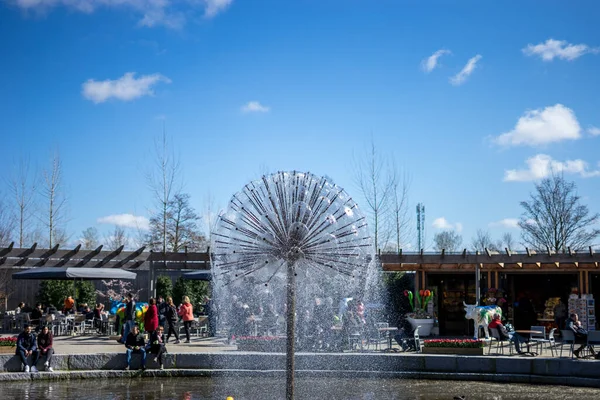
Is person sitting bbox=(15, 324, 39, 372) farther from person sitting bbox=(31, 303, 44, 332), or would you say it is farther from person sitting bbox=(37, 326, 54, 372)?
person sitting bbox=(31, 303, 44, 332)

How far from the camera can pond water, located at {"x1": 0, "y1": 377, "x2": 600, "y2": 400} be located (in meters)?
13.3

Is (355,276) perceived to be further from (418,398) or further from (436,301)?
(436,301)

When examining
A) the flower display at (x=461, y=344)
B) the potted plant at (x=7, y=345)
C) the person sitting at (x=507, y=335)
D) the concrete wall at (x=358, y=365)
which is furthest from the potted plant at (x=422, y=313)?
the potted plant at (x=7, y=345)

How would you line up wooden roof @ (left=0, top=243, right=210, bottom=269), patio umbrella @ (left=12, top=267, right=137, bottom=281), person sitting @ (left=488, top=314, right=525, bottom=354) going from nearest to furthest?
person sitting @ (left=488, top=314, right=525, bottom=354) → patio umbrella @ (left=12, top=267, right=137, bottom=281) → wooden roof @ (left=0, top=243, right=210, bottom=269)

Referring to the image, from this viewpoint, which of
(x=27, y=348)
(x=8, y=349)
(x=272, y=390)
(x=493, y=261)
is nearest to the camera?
(x=272, y=390)

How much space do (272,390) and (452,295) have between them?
1558 cm

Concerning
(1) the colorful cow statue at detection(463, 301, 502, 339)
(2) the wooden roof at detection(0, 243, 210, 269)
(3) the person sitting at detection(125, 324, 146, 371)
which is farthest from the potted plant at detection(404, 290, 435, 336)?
(3) the person sitting at detection(125, 324, 146, 371)

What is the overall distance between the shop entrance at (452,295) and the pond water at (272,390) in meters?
12.4

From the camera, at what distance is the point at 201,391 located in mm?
14172

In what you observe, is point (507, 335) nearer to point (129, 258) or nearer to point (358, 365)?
point (358, 365)

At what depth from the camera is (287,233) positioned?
31.2 feet

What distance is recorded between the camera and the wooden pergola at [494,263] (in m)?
23.9

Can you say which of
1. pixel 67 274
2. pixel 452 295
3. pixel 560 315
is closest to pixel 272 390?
pixel 67 274

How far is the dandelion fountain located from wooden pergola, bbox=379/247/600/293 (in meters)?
14.9
